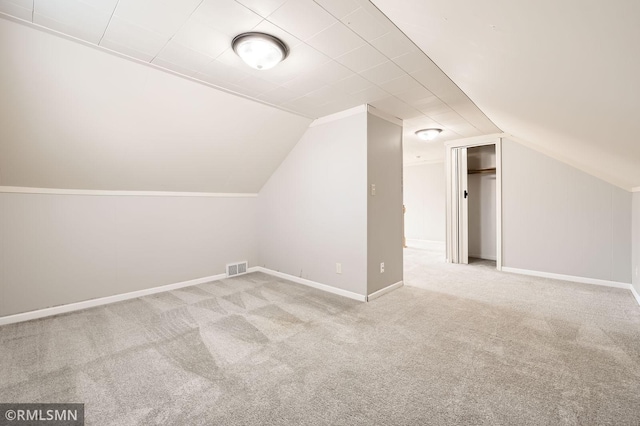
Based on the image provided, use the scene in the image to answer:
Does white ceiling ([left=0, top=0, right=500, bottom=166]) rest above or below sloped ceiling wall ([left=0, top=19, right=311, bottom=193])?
above

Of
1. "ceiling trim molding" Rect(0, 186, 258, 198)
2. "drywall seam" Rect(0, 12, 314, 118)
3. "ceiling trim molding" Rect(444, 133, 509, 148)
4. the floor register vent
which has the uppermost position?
"drywall seam" Rect(0, 12, 314, 118)

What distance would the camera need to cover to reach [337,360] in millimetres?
1961

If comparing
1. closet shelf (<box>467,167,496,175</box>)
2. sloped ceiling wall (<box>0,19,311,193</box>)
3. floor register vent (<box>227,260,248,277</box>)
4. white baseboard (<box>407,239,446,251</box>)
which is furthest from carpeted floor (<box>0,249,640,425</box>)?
white baseboard (<box>407,239,446,251</box>)

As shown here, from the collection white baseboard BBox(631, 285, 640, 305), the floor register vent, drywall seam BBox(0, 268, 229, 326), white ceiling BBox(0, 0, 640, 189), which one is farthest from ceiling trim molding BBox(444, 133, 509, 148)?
drywall seam BBox(0, 268, 229, 326)

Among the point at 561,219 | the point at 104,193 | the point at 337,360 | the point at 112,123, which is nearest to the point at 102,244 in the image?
the point at 104,193

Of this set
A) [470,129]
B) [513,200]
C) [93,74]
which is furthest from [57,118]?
[513,200]

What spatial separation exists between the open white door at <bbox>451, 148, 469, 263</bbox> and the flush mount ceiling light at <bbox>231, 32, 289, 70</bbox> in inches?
163

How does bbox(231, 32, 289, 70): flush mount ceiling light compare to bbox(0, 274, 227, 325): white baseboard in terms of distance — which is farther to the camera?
bbox(0, 274, 227, 325): white baseboard

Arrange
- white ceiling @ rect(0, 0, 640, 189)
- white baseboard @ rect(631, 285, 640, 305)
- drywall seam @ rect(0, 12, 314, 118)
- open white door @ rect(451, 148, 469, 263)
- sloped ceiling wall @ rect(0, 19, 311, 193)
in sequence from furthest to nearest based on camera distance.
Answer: open white door @ rect(451, 148, 469, 263) → white baseboard @ rect(631, 285, 640, 305) → sloped ceiling wall @ rect(0, 19, 311, 193) → drywall seam @ rect(0, 12, 314, 118) → white ceiling @ rect(0, 0, 640, 189)

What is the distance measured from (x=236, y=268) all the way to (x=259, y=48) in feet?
10.7

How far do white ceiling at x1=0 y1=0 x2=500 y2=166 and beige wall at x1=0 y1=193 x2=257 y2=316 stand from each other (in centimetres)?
185

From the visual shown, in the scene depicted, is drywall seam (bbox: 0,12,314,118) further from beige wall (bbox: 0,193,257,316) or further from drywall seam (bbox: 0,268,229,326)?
drywall seam (bbox: 0,268,229,326)

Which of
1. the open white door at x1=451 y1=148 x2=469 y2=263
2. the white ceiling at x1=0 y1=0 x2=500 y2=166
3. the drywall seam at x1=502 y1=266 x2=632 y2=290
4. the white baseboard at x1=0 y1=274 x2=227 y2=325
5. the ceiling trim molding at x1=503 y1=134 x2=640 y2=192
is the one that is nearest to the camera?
the white ceiling at x1=0 y1=0 x2=500 y2=166

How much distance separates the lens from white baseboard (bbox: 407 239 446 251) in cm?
675
